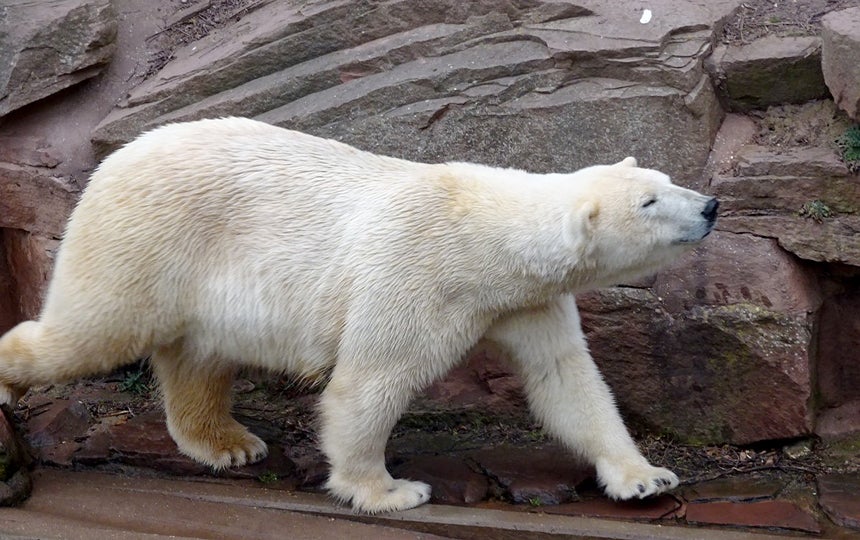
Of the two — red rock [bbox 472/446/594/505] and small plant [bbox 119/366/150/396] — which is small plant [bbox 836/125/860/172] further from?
small plant [bbox 119/366/150/396]

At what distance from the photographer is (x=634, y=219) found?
14.8 ft

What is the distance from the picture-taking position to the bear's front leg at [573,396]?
16.4 ft

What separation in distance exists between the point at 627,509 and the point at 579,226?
4.73ft

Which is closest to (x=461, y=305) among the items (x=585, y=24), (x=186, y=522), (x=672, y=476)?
(x=672, y=476)

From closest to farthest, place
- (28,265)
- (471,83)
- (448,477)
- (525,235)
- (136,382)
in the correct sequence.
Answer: (525,235) → (448,477) → (471,83) → (136,382) → (28,265)

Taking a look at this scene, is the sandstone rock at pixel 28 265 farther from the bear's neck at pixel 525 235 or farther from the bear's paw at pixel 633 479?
the bear's paw at pixel 633 479

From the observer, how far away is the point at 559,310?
5.01 m

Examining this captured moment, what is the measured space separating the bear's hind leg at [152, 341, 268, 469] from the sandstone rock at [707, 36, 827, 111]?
3.07 meters

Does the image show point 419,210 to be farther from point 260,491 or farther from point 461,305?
point 260,491

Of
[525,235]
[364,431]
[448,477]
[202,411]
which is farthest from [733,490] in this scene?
[202,411]

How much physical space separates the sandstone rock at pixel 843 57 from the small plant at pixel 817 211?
1.50 ft

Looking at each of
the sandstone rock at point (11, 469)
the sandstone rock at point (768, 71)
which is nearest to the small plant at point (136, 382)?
the sandstone rock at point (11, 469)

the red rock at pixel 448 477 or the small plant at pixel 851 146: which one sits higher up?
the small plant at pixel 851 146

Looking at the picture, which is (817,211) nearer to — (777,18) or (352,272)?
(777,18)
